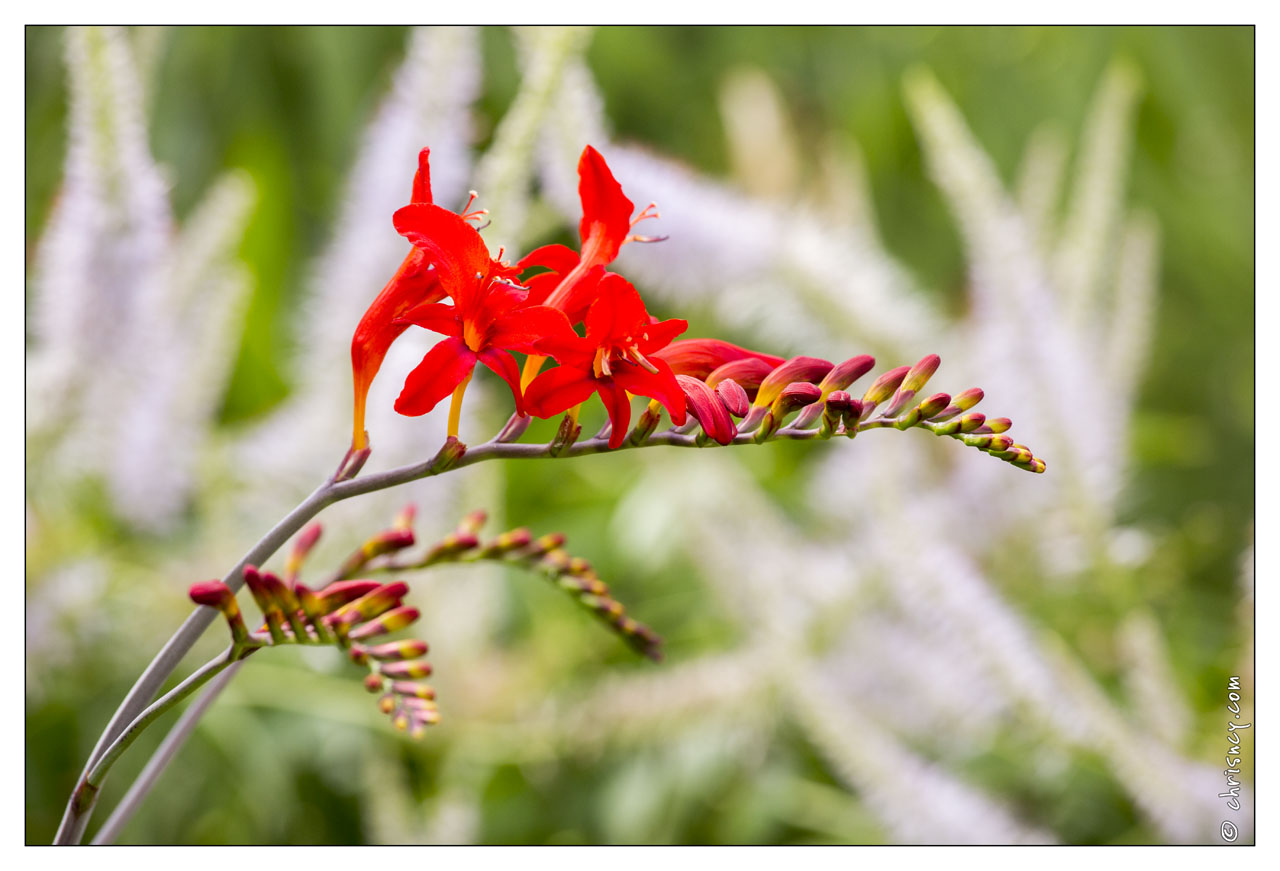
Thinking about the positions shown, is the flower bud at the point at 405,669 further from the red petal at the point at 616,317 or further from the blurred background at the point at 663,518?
the blurred background at the point at 663,518

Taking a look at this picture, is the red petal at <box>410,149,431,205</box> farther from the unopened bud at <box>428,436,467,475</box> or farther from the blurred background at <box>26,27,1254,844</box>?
the blurred background at <box>26,27,1254,844</box>

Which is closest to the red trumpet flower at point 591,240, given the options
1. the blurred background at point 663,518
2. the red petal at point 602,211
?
the red petal at point 602,211

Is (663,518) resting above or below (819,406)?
below

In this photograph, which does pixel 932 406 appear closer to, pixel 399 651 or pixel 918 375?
pixel 918 375

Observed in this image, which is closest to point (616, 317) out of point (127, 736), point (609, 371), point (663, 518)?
point (609, 371)

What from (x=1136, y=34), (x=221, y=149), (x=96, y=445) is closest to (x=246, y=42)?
(x=221, y=149)

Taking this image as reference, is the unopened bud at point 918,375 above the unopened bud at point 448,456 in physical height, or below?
above

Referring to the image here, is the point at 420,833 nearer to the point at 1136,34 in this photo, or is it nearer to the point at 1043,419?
the point at 1043,419
